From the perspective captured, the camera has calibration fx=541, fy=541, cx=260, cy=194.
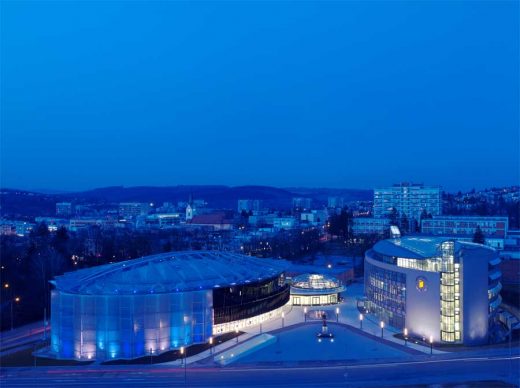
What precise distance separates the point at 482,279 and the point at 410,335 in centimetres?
429

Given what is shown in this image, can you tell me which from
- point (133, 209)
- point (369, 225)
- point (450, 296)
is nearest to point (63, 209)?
point (133, 209)

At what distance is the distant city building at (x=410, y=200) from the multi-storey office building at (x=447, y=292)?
70350mm

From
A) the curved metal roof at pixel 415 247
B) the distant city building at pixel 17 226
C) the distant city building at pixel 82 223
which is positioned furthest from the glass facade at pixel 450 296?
the distant city building at pixel 82 223

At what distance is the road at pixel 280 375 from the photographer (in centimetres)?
1970

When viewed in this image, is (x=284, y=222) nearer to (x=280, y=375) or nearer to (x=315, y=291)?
(x=315, y=291)

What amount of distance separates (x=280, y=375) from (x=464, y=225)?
178 ft

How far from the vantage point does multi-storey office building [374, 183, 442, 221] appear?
3809 inches

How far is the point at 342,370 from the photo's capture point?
21.0 m

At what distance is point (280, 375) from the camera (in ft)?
67.4

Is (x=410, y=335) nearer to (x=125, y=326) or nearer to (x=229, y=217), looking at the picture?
(x=125, y=326)

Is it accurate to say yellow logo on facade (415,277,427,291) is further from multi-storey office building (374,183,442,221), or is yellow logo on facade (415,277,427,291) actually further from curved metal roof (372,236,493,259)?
multi-storey office building (374,183,442,221)

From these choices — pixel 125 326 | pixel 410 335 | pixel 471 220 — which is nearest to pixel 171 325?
pixel 125 326

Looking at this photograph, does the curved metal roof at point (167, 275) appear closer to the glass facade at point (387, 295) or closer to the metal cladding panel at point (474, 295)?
the glass facade at point (387, 295)

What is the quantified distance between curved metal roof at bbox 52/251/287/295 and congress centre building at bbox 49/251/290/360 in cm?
5
